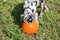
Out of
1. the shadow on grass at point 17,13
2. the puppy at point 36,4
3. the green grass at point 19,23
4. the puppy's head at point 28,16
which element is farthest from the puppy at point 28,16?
the shadow on grass at point 17,13

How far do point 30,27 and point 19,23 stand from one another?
555 millimetres

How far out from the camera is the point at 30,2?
5.94 meters

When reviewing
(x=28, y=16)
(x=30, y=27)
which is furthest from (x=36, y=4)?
(x=30, y=27)

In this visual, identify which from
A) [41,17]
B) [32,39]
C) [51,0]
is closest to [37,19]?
[41,17]

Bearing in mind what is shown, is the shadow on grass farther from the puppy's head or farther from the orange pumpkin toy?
the puppy's head

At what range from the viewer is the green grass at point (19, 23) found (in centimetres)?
594

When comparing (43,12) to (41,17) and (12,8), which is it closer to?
(41,17)

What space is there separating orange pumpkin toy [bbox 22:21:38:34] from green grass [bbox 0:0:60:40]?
153 mm

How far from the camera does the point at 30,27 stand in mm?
5762

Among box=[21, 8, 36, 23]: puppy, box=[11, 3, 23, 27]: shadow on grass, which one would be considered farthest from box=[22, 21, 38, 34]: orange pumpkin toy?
box=[11, 3, 23, 27]: shadow on grass

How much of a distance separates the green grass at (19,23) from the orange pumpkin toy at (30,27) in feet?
0.50

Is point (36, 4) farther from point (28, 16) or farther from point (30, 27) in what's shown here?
point (30, 27)

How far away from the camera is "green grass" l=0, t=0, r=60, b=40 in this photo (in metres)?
5.94

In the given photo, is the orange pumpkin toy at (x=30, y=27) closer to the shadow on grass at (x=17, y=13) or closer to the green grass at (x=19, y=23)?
the green grass at (x=19, y=23)
